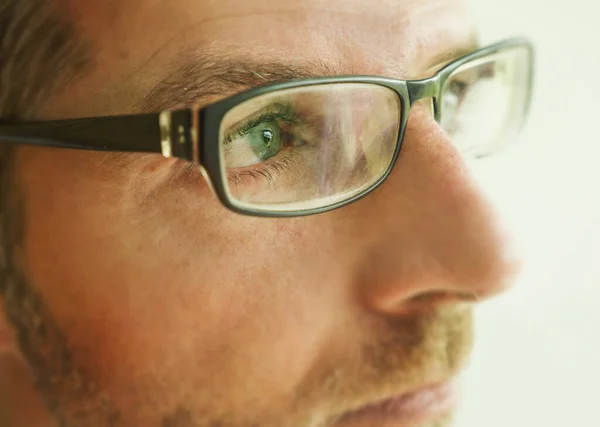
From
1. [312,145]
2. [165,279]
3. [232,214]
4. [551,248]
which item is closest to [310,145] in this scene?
[312,145]

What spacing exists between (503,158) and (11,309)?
110 cm

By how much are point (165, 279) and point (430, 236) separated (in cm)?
31

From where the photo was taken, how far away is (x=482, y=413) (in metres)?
1.38

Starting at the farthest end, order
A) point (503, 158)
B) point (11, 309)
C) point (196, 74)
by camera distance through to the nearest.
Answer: point (503, 158) < point (11, 309) < point (196, 74)

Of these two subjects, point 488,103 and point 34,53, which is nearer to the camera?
point 34,53

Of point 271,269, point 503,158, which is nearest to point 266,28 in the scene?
point 271,269

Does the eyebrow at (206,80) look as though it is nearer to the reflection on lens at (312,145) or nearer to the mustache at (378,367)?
the reflection on lens at (312,145)

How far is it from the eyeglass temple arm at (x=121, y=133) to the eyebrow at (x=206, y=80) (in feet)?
0.12

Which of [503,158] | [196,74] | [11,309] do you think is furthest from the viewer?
[503,158]

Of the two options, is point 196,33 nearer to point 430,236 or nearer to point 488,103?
point 430,236

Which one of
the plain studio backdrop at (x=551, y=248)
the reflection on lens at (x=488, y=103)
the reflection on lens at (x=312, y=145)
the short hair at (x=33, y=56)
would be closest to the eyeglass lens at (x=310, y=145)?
the reflection on lens at (x=312, y=145)

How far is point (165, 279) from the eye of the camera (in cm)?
64

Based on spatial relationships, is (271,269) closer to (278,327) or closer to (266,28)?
(278,327)

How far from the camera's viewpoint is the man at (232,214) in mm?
605
